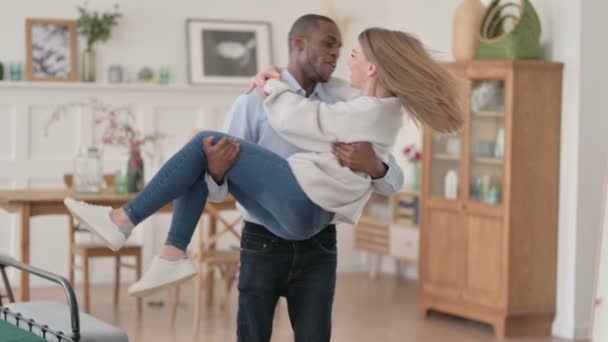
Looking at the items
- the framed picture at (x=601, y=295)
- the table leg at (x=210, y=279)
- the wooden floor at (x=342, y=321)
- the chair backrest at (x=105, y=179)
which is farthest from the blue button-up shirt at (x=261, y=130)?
the table leg at (x=210, y=279)

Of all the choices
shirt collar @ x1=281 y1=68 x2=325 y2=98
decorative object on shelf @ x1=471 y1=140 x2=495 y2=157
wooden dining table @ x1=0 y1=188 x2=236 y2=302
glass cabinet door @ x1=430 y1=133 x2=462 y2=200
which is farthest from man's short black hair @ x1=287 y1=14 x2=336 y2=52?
glass cabinet door @ x1=430 y1=133 x2=462 y2=200

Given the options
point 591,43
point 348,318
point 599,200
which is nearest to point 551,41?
point 591,43

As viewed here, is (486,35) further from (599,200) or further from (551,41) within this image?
(599,200)

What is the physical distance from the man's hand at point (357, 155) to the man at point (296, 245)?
0.06 metres

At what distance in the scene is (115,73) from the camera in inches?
305

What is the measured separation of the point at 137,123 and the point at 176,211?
5.09 meters

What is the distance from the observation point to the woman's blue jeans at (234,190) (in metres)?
2.79

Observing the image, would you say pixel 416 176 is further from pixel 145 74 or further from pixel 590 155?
pixel 145 74

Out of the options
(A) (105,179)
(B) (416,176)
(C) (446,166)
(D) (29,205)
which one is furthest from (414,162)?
(D) (29,205)

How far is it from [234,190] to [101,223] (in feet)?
1.23

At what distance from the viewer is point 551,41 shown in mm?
6336

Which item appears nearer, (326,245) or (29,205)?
(326,245)

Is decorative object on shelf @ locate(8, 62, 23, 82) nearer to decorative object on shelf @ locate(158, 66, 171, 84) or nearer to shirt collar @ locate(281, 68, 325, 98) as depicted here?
decorative object on shelf @ locate(158, 66, 171, 84)

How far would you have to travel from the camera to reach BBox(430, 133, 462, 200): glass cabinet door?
6.64 metres
